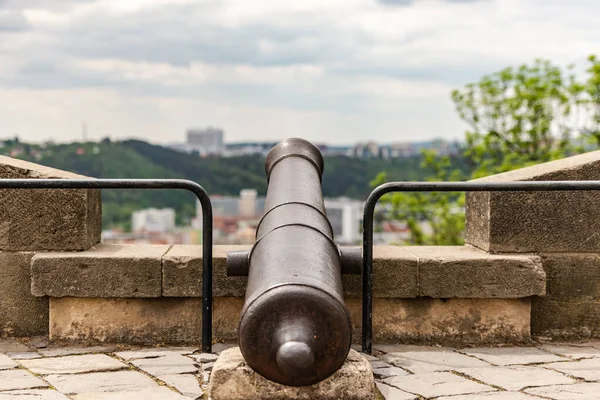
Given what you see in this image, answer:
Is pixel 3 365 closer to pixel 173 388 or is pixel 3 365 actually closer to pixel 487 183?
pixel 173 388

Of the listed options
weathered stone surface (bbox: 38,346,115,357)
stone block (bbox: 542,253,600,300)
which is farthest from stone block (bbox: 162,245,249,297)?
stone block (bbox: 542,253,600,300)

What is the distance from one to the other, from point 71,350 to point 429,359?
1944 mm

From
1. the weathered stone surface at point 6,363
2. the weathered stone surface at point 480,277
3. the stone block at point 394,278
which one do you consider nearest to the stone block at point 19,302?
the weathered stone surface at point 6,363

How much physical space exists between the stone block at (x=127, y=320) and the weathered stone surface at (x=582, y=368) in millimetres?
1753

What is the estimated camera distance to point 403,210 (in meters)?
19.9

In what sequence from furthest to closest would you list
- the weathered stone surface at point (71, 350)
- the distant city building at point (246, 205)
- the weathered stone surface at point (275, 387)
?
the distant city building at point (246, 205) < the weathered stone surface at point (71, 350) < the weathered stone surface at point (275, 387)

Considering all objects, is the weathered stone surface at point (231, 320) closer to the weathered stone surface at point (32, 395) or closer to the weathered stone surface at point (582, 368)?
the weathered stone surface at point (582, 368)

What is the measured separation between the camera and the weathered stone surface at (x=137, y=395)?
3.56 m

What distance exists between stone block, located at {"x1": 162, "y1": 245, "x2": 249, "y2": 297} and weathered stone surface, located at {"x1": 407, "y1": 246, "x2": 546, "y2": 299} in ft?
3.42

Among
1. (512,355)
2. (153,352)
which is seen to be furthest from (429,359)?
(153,352)

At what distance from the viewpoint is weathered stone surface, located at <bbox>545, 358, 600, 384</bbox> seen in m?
3.98

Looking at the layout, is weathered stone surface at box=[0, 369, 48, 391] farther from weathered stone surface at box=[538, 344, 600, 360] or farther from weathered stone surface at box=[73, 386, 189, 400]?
weathered stone surface at box=[538, 344, 600, 360]

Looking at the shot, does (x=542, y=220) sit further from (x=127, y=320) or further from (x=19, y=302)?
(x=19, y=302)

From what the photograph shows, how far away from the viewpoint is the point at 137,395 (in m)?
3.60
